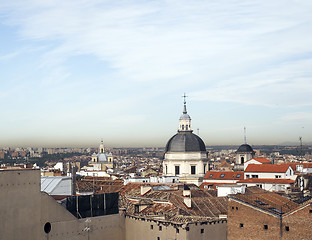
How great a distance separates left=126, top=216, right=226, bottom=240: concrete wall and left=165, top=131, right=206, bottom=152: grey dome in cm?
5469

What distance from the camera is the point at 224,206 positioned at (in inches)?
1597

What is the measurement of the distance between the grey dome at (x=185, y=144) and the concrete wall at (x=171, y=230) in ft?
179

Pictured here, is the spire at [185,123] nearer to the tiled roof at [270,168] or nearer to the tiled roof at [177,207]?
the tiled roof at [270,168]

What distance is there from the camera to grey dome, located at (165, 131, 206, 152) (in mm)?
90875

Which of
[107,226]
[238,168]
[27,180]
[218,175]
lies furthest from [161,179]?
[27,180]

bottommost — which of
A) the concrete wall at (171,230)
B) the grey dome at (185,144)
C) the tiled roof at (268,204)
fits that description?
the concrete wall at (171,230)

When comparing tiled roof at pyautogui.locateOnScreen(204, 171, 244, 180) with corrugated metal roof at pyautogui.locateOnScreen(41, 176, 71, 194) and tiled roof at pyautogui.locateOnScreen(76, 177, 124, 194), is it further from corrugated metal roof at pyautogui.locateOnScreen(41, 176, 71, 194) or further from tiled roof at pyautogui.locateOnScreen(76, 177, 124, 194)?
corrugated metal roof at pyautogui.locateOnScreen(41, 176, 71, 194)

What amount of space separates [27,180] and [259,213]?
12.3m

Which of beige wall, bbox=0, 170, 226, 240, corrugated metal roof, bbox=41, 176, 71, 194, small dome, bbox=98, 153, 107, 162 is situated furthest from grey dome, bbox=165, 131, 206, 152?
small dome, bbox=98, 153, 107, 162

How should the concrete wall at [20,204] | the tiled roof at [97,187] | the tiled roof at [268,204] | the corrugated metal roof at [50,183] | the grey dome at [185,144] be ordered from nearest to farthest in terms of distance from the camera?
the concrete wall at [20,204]
the tiled roof at [268,204]
the corrugated metal roof at [50,183]
the tiled roof at [97,187]
the grey dome at [185,144]

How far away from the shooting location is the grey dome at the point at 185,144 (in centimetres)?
9088

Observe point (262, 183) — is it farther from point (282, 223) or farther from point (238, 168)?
point (282, 223)

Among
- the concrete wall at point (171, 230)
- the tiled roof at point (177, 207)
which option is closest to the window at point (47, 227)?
the concrete wall at point (171, 230)

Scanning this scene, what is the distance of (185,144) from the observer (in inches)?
3580
